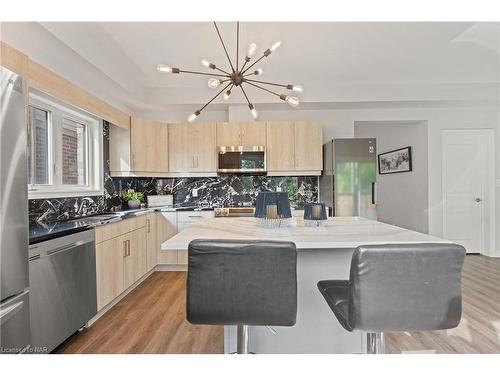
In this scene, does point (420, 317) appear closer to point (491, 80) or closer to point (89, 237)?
point (89, 237)

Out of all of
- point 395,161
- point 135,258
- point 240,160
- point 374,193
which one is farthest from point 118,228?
point 395,161

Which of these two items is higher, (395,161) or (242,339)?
(395,161)

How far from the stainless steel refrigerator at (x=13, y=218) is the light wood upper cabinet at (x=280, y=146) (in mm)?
2940

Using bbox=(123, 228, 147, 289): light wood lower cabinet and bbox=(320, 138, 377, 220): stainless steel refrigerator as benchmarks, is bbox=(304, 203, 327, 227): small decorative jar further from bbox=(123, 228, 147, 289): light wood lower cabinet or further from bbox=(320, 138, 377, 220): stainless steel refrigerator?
bbox=(123, 228, 147, 289): light wood lower cabinet

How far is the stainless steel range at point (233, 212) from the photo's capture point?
149 inches

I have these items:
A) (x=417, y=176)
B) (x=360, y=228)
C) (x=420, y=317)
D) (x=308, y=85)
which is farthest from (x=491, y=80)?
(x=420, y=317)

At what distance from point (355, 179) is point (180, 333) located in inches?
105

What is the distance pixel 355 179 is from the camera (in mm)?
Result: 3535

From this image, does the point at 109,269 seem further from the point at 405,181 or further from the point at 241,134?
the point at 405,181

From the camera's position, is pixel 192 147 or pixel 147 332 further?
pixel 192 147

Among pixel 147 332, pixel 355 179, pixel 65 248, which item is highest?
pixel 355 179

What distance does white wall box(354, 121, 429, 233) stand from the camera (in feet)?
14.9

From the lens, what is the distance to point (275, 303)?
3.73ft
